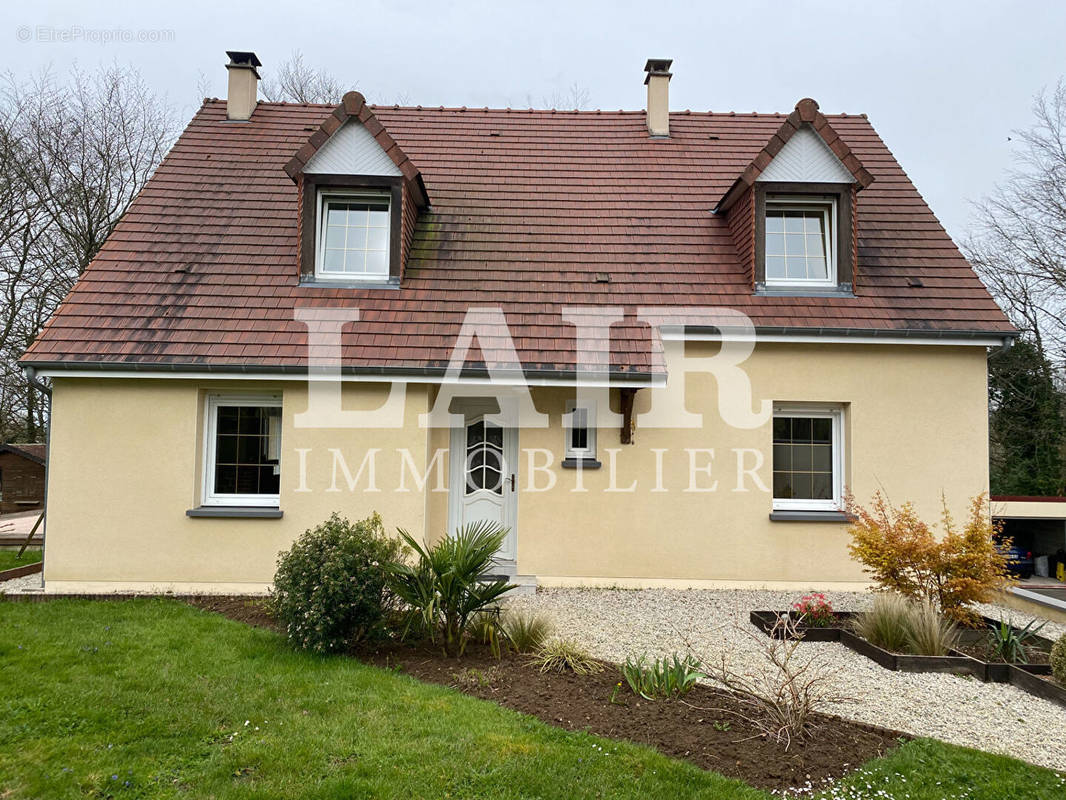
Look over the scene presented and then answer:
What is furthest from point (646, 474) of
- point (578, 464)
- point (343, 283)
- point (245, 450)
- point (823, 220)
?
point (245, 450)

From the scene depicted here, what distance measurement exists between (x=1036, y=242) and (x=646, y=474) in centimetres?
2204

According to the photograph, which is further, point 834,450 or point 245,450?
point 834,450

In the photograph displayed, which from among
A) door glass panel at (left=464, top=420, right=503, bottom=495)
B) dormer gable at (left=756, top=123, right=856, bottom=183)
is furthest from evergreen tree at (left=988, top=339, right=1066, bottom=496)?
door glass panel at (left=464, top=420, right=503, bottom=495)

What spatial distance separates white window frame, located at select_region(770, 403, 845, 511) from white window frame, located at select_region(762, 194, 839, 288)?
1797 mm

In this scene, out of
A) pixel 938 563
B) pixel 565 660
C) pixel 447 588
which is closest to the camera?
pixel 565 660

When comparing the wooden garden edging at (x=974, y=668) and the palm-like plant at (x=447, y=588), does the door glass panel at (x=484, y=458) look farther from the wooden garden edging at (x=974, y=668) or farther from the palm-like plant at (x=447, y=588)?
the wooden garden edging at (x=974, y=668)

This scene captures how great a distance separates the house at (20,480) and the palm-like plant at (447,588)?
1872 cm

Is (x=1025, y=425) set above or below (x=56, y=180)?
below

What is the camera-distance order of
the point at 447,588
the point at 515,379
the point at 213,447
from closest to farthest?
the point at 447,588 < the point at 515,379 < the point at 213,447

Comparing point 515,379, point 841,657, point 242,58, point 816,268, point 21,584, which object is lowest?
point 841,657

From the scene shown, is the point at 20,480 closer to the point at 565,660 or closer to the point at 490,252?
the point at 490,252

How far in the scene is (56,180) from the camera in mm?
20547

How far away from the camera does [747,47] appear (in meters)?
17.4

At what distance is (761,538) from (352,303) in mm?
6471
